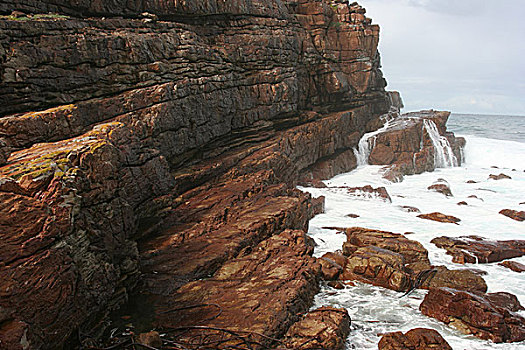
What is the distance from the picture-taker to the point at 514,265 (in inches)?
509

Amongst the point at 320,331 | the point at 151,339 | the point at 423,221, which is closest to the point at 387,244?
the point at 423,221

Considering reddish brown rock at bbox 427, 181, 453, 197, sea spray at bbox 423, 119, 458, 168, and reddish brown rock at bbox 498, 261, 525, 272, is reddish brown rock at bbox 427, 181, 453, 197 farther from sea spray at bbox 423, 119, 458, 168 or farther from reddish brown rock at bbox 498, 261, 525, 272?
reddish brown rock at bbox 498, 261, 525, 272

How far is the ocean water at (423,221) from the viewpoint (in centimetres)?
934

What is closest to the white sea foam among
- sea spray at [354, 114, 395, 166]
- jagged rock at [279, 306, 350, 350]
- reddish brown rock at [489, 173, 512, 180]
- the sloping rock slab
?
jagged rock at [279, 306, 350, 350]

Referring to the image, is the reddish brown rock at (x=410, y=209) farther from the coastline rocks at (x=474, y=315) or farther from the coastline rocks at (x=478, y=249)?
the coastline rocks at (x=474, y=315)

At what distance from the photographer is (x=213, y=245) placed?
10852 millimetres

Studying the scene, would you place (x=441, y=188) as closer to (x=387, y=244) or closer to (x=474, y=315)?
(x=387, y=244)

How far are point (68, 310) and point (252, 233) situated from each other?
6.60m

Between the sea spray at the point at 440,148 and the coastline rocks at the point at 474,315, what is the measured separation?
2545 centimetres

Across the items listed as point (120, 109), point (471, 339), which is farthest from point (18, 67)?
point (471, 339)

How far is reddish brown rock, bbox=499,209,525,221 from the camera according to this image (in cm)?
1909

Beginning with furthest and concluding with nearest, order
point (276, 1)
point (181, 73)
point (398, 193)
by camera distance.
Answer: point (398, 193), point (276, 1), point (181, 73)

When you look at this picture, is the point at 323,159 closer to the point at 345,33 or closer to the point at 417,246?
the point at 345,33

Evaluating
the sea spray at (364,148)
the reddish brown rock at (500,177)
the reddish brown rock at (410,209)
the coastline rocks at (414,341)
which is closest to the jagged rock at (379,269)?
the coastline rocks at (414,341)
